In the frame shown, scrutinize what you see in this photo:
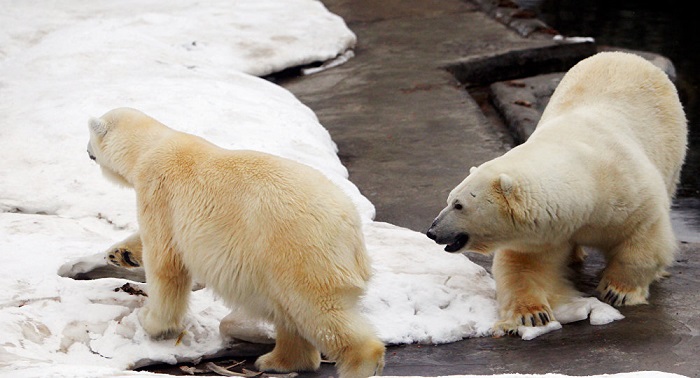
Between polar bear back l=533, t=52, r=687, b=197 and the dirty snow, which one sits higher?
polar bear back l=533, t=52, r=687, b=197

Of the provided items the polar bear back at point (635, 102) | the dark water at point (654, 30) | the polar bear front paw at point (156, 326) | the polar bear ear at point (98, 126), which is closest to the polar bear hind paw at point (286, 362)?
the polar bear front paw at point (156, 326)

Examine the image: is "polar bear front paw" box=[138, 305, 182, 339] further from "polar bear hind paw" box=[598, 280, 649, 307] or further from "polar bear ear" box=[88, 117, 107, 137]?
"polar bear hind paw" box=[598, 280, 649, 307]

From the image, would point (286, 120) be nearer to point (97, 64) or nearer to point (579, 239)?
point (97, 64)

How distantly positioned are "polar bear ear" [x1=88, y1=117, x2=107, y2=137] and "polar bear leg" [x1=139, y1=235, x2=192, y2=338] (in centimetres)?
66

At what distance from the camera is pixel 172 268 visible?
166 inches

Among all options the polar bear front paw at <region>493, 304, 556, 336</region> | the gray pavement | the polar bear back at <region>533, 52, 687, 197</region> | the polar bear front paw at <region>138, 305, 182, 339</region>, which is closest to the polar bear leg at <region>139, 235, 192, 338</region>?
Answer: the polar bear front paw at <region>138, 305, 182, 339</region>

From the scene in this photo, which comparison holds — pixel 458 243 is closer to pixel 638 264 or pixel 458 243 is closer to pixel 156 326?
pixel 638 264

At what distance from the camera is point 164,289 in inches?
166

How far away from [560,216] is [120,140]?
2056 mm

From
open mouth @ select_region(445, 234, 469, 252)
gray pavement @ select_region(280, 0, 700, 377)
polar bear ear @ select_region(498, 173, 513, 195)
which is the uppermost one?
polar bear ear @ select_region(498, 173, 513, 195)

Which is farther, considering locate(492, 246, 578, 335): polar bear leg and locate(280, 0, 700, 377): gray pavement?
locate(492, 246, 578, 335): polar bear leg

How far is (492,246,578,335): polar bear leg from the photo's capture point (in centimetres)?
464

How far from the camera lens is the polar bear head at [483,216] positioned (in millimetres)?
4629

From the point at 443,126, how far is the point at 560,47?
2.69m
